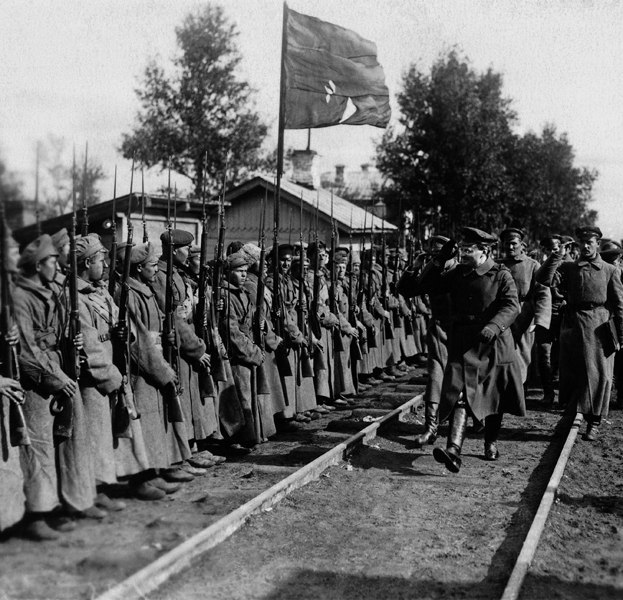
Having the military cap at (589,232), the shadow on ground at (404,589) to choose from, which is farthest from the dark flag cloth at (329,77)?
the shadow on ground at (404,589)

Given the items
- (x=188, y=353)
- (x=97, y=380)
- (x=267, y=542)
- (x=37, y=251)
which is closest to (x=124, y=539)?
(x=267, y=542)

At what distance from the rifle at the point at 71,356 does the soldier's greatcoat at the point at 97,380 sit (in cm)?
16

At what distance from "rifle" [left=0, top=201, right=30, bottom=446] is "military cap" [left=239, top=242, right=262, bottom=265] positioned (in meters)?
3.90

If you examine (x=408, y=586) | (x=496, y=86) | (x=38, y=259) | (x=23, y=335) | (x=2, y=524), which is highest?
(x=496, y=86)

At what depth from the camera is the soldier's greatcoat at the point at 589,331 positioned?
8.88 m

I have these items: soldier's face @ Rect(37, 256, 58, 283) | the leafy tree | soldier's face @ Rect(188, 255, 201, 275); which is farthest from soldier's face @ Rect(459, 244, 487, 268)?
the leafy tree

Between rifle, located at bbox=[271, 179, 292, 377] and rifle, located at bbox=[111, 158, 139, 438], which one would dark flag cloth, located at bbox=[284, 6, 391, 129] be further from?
rifle, located at bbox=[111, 158, 139, 438]

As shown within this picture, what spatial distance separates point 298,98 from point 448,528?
6170mm

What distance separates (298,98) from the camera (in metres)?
10.4

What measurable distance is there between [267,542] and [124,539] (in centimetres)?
91

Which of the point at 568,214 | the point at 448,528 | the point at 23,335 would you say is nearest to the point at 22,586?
the point at 23,335

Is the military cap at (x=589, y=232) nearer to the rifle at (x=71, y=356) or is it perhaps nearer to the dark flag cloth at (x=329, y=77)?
the dark flag cloth at (x=329, y=77)

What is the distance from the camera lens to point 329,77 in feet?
35.3

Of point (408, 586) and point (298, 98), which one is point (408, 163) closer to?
point (298, 98)
